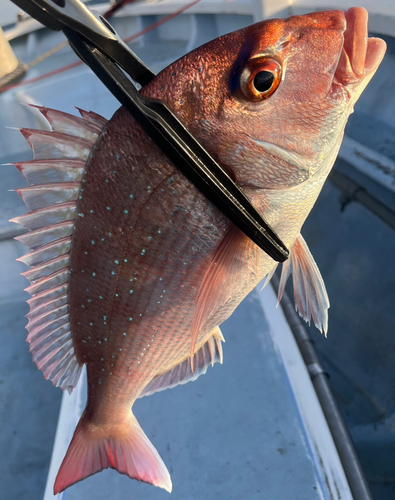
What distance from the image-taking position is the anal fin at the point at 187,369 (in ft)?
3.00

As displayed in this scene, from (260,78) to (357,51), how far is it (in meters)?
0.14

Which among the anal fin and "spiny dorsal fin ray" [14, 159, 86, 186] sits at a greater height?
"spiny dorsal fin ray" [14, 159, 86, 186]

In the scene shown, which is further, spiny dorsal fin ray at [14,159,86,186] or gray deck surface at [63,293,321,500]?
gray deck surface at [63,293,321,500]

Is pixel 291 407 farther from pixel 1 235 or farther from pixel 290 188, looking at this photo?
pixel 1 235

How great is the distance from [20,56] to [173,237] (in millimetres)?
4137

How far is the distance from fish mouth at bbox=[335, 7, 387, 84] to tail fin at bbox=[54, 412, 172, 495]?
89 centimetres

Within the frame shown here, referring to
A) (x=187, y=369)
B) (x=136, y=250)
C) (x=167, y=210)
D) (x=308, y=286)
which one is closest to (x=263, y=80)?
(x=167, y=210)

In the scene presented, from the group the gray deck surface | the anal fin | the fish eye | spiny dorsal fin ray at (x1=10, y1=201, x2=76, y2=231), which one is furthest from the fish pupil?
the gray deck surface

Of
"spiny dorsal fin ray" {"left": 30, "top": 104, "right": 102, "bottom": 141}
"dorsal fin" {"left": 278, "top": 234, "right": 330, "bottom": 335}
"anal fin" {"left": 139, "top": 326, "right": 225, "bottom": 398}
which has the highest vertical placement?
"spiny dorsal fin ray" {"left": 30, "top": 104, "right": 102, "bottom": 141}

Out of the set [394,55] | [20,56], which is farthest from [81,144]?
[20,56]

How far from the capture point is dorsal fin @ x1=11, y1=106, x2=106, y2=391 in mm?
671

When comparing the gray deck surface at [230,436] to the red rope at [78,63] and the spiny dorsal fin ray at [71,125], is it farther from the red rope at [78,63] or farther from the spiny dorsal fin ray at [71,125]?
the red rope at [78,63]

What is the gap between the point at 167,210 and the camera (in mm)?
625

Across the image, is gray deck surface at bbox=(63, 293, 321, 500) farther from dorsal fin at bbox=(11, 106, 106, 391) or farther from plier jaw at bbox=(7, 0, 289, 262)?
plier jaw at bbox=(7, 0, 289, 262)
